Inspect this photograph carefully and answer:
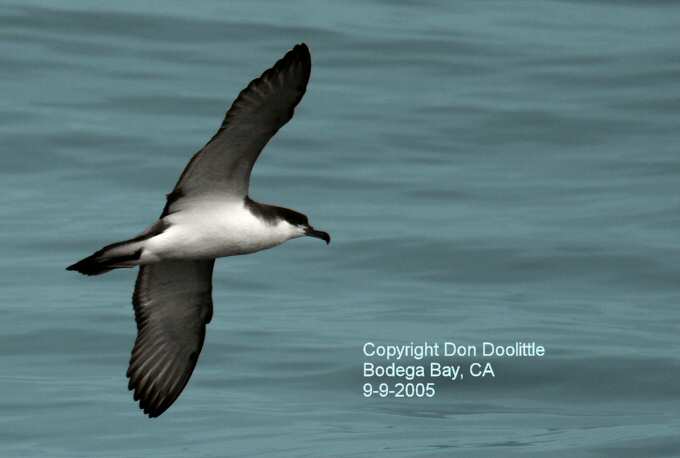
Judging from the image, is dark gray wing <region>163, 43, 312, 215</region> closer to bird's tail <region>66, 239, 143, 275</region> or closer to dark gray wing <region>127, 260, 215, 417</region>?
bird's tail <region>66, 239, 143, 275</region>

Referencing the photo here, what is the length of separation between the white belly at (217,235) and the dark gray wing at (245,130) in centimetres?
14

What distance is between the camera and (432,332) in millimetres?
18453

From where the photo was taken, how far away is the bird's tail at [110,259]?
435 inches

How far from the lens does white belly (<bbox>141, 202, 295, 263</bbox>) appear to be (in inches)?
445

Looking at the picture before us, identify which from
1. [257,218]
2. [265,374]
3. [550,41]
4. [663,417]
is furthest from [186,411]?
[550,41]

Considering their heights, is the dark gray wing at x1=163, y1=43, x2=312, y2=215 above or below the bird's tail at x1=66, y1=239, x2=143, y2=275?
above

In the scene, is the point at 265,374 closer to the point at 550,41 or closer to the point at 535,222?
the point at 535,222

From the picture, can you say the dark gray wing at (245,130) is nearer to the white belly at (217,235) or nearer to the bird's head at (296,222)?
the white belly at (217,235)

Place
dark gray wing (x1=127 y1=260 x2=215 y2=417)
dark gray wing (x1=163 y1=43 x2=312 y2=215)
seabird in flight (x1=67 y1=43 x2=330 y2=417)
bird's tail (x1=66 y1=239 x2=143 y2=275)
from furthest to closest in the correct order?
dark gray wing (x1=127 y1=260 x2=215 y2=417) < bird's tail (x1=66 y1=239 x2=143 y2=275) < seabird in flight (x1=67 y1=43 x2=330 y2=417) < dark gray wing (x1=163 y1=43 x2=312 y2=215)

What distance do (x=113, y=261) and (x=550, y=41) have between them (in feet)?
66.2

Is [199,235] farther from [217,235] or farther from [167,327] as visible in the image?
[167,327]

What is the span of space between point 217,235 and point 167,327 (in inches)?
65.4

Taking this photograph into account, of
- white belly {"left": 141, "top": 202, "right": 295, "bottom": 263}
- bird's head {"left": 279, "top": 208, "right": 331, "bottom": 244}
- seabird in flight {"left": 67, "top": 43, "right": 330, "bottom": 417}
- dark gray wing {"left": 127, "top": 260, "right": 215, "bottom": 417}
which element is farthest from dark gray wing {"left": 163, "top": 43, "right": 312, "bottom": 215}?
dark gray wing {"left": 127, "top": 260, "right": 215, "bottom": 417}

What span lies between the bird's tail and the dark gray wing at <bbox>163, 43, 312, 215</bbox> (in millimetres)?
447
